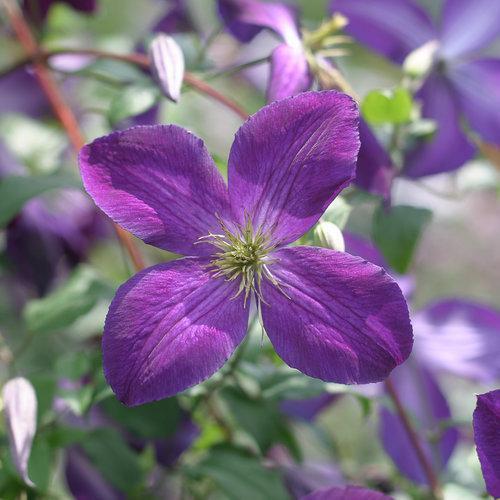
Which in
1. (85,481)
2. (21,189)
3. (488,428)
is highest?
(21,189)

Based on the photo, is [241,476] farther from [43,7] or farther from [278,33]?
[43,7]

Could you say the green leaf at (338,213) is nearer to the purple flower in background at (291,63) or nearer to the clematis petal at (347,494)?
the purple flower in background at (291,63)

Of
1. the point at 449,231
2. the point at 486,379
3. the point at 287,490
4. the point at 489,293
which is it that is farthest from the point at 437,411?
the point at 449,231

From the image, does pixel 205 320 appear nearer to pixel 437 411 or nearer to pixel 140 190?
pixel 140 190

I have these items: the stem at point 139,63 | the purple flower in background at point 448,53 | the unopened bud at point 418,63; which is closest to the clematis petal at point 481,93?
the purple flower in background at point 448,53

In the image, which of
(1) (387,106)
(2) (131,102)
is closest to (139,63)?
(2) (131,102)

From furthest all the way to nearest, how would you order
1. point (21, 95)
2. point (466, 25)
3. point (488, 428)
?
point (21, 95) → point (466, 25) → point (488, 428)
